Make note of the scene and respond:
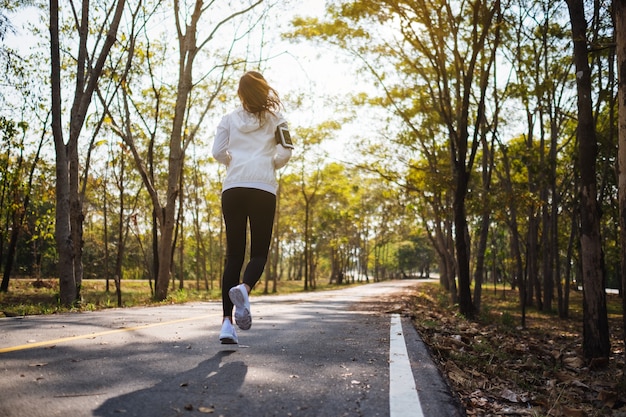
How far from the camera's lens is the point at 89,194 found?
98.9ft

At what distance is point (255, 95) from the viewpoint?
14.2ft

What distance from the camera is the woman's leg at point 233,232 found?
4.16 m

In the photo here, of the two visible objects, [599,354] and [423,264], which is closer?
[599,354]

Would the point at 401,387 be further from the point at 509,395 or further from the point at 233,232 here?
the point at 233,232

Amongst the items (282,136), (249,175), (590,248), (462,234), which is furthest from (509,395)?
(462,234)

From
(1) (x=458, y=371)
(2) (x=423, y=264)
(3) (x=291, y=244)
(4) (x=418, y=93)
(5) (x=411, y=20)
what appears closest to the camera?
(1) (x=458, y=371)

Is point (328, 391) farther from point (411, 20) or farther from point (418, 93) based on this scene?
point (418, 93)

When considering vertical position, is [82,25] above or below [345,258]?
above

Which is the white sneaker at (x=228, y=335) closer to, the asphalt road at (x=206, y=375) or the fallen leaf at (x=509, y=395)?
the asphalt road at (x=206, y=375)

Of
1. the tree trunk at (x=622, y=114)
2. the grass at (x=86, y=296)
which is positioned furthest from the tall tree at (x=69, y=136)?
the tree trunk at (x=622, y=114)

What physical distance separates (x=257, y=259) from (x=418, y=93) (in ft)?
48.0

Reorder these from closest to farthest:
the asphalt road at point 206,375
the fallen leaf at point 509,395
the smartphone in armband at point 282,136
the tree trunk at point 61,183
Result: 1. the asphalt road at point 206,375
2. the fallen leaf at point 509,395
3. the smartphone in armband at point 282,136
4. the tree trunk at point 61,183

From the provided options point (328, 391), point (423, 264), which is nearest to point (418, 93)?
point (328, 391)

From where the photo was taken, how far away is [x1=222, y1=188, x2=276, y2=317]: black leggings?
4.16m
